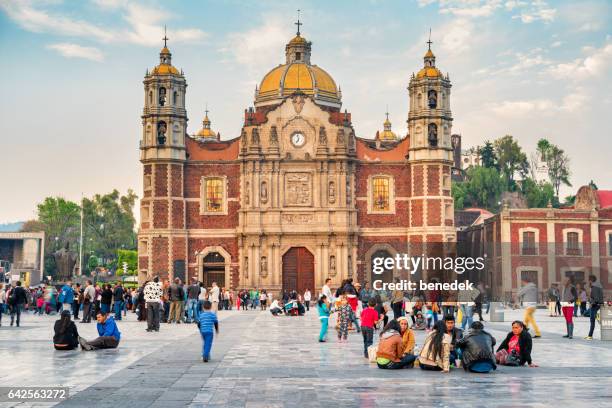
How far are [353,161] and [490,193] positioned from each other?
3692cm

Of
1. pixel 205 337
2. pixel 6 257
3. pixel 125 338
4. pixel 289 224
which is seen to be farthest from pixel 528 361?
pixel 6 257

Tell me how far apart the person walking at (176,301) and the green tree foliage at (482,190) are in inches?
2339

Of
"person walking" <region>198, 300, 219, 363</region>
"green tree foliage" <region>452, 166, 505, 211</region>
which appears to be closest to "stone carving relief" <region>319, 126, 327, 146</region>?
"green tree foliage" <region>452, 166, 505, 211</region>

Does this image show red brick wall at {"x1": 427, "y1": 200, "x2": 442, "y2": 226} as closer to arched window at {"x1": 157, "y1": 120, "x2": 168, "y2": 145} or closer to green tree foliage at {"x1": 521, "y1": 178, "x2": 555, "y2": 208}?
arched window at {"x1": 157, "y1": 120, "x2": 168, "y2": 145}

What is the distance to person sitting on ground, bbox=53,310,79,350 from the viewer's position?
18312mm

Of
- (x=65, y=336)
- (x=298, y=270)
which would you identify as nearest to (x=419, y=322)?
(x=65, y=336)

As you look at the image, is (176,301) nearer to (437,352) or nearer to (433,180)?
(437,352)

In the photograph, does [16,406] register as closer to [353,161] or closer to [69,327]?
[69,327]

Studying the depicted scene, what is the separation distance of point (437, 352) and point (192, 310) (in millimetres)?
17194

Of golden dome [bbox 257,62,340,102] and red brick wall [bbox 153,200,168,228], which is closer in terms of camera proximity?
red brick wall [bbox 153,200,168,228]

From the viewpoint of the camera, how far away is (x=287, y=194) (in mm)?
53750

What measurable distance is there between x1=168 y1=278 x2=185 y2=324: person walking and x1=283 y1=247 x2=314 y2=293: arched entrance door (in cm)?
2342

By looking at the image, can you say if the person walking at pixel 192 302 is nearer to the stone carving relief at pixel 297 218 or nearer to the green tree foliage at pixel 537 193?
the stone carving relief at pixel 297 218

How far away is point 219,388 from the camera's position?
41.7 feet
